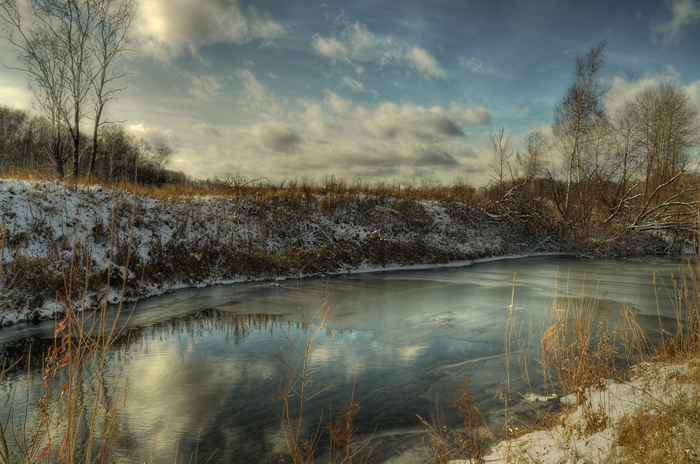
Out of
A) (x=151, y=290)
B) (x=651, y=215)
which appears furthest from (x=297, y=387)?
(x=651, y=215)

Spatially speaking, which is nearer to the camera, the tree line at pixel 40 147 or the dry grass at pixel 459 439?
the dry grass at pixel 459 439

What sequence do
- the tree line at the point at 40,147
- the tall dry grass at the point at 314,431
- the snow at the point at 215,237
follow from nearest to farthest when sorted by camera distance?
1. the tall dry grass at the point at 314,431
2. the snow at the point at 215,237
3. the tree line at the point at 40,147

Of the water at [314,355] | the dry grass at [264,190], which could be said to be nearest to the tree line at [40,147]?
the dry grass at [264,190]

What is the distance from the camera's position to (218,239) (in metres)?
15.0

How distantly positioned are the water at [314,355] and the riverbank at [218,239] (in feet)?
4.17

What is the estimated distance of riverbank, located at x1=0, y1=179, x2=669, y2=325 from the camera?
10344 millimetres

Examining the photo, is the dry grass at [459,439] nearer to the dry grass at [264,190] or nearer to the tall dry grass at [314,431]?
the tall dry grass at [314,431]

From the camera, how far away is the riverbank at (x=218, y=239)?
10344 mm

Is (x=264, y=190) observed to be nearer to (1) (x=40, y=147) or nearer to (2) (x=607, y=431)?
(2) (x=607, y=431)

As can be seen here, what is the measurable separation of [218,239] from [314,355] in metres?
9.27

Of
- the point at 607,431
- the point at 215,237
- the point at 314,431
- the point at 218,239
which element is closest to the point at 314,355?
the point at 314,431

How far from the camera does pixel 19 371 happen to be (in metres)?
6.46

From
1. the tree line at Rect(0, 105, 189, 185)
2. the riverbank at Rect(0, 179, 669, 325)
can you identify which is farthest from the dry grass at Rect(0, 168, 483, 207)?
the tree line at Rect(0, 105, 189, 185)

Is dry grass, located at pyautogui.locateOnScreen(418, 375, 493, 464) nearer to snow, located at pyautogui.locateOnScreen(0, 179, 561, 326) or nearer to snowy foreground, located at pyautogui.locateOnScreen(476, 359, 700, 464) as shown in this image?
snowy foreground, located at pyautogui.locateOnScreen(476, 359, 700, 464)
